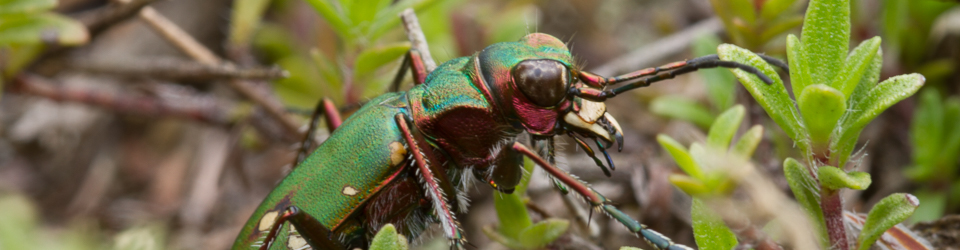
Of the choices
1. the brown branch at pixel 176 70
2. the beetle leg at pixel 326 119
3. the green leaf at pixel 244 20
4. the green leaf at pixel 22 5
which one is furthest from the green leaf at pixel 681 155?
the green leaf at pixel 22 5

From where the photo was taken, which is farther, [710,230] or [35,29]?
[35,29]

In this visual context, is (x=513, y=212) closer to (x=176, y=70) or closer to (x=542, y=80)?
(x=542, y=80)

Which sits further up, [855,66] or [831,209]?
[855,66]

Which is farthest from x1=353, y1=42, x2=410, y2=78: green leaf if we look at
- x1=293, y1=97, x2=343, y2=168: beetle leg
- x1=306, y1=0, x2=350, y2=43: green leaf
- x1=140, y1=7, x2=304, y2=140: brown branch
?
x1=140, y1=7, x2=304, y2=140: brown branch

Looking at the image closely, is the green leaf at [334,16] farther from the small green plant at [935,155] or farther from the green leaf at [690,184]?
the small green plant at [935,155]

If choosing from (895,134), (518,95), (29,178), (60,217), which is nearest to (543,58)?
(518,95)

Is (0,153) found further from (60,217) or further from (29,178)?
(60,217)

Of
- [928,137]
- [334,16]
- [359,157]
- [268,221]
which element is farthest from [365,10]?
[928,137]
